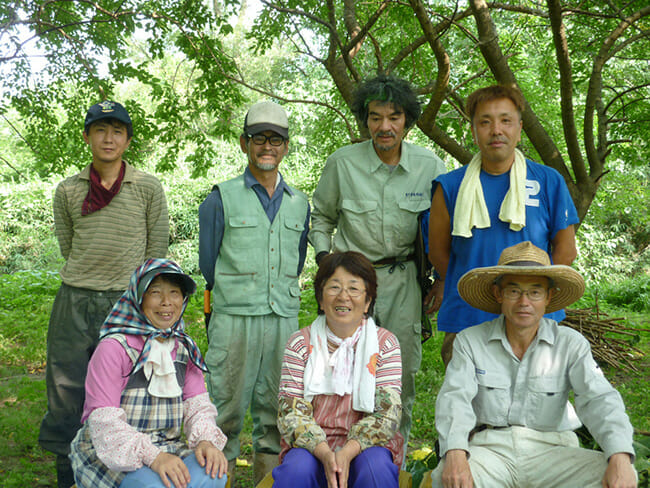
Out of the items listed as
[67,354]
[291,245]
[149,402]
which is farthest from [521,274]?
[67,354]

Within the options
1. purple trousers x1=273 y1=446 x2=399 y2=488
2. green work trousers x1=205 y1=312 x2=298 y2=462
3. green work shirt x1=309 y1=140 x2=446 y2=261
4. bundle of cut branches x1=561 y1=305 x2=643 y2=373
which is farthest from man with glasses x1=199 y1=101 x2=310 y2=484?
bundle of cut branches x1=561 y1=305 x2=643 y2=373

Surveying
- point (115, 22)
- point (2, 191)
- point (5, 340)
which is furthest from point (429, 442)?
point (2, 191)

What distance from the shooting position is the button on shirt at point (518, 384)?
2588 millimetres

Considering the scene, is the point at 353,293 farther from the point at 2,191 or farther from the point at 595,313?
the point at 2,191

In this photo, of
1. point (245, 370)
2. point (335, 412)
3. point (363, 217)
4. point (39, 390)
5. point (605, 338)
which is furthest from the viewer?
point (605, 338)

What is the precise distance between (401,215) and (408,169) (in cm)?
30

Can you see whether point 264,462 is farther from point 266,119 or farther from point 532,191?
point 532,191

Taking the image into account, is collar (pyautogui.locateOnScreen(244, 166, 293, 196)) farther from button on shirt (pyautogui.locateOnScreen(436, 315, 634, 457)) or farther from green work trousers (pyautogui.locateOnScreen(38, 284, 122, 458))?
button on shirt (pyautogui.locateOnScreen(436, 315, 634, 457))

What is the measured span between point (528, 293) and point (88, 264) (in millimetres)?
2575

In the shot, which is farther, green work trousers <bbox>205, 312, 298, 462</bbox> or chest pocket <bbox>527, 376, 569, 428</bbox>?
green work trousers <bbox>205, 312, 298, 462</bbox>

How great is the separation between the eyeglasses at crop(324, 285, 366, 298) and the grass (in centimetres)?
98

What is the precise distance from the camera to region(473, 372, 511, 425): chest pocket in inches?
107

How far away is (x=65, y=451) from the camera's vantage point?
11.8 ft

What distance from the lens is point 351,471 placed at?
2.62 meters
